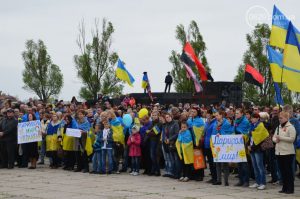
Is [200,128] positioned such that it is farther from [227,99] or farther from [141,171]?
[227,99]

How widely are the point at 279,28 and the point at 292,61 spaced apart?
124 centimetres

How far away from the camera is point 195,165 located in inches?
627

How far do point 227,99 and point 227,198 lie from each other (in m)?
16.5

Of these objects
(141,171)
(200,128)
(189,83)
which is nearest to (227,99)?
(141,171)

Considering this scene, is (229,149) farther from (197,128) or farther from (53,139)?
(53,139)

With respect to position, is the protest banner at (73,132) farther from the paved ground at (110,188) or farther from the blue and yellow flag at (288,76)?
the blue and yellow flag at (288,76)

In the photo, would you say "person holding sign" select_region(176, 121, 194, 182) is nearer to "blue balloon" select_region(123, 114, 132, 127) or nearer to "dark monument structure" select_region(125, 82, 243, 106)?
"blue balloon" select_region(123, 114, 132, 127)

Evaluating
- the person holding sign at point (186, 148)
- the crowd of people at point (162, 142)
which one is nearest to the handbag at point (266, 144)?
the crowd of people at point (162, 142)

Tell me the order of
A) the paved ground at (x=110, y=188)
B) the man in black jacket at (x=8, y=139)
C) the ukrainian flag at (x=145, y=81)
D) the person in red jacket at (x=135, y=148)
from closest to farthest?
the paved ground at (x=110, y=188)
the person in red jacket at (x=135, y=148)
the man in black jacket at (x=8, y=139)
the ukrainian flag at (x=145, y=81)

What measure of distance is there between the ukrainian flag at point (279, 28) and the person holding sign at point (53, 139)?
26.5 feet

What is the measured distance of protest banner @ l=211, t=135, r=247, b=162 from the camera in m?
14.9

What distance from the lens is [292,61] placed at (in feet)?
46.1

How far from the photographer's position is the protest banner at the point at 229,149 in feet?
48.8

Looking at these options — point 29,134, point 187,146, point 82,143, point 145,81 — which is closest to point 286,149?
point 187,146
